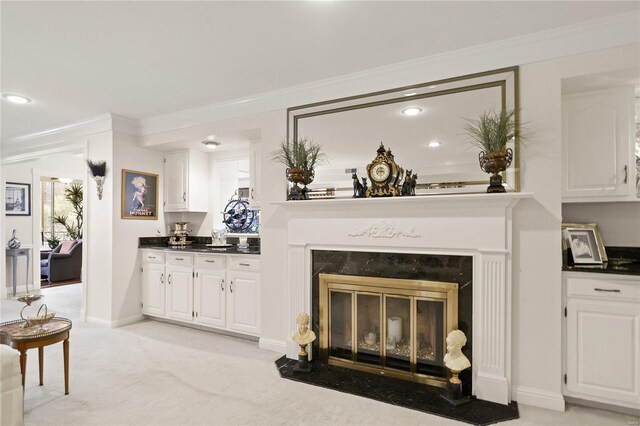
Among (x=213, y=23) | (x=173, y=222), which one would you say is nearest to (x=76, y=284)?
(x=173, y=222)

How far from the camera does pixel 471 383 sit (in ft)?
8.07

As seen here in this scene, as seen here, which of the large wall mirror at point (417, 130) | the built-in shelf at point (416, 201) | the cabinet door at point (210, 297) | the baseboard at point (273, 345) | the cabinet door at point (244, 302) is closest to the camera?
the built-in shelf at point (416, 201)

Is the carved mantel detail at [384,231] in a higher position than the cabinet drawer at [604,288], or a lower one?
higher

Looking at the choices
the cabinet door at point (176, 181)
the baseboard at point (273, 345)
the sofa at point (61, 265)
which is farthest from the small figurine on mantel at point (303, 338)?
the sofa at point (61, 265)

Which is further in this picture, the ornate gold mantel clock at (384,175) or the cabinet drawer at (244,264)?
the cabinet drawer at (244,264)

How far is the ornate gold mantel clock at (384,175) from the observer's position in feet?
8.87

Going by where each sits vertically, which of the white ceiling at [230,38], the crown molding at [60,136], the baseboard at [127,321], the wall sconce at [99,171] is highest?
the white ceiling at [230,38]

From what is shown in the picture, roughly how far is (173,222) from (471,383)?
Result: 13.5 feet

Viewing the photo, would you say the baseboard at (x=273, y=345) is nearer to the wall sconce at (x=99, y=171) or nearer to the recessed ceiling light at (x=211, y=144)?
the recessed ceiling light at (x=211, y=144)

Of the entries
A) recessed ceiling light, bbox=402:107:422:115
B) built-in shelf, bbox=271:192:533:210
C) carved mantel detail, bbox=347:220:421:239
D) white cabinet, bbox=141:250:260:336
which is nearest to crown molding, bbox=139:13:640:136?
recessed ceiling light, bbox=402:107:422:115

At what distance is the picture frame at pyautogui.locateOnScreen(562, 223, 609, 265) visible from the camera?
246 centimetres

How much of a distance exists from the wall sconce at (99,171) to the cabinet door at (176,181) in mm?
740

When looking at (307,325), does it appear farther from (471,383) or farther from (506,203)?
(506,203)

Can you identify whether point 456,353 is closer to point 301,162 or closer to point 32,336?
point 301,162
